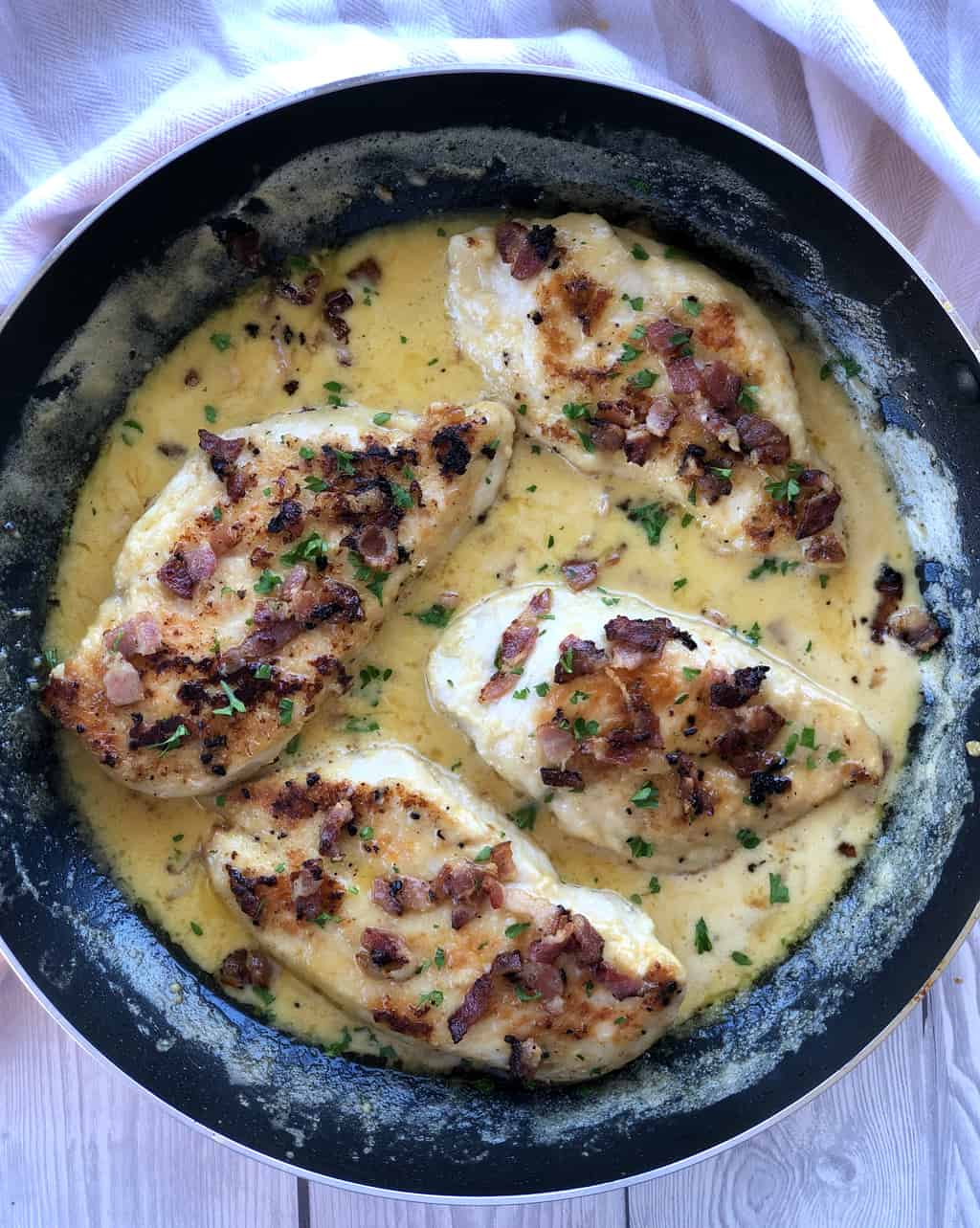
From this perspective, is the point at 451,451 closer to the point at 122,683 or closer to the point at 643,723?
the point at 643,723

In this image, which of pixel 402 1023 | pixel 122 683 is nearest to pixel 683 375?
pixel 122 683

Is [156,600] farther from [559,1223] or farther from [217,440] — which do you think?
[559,1223]

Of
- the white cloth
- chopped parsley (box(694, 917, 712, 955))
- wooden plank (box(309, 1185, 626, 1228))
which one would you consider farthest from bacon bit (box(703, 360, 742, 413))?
wooden plank (box(309, 1185, 626, 1228))

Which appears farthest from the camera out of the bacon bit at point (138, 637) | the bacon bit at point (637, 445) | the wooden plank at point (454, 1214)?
the wooden plank at point (454, 1214)

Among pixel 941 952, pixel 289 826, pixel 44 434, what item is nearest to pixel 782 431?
pixel 941 952

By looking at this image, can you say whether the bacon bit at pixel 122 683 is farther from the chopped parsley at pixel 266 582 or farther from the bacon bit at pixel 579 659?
the bacon bit at pixel 579 659

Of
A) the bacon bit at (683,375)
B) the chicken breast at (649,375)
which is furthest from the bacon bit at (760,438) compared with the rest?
the bacon bit at (683,375)
